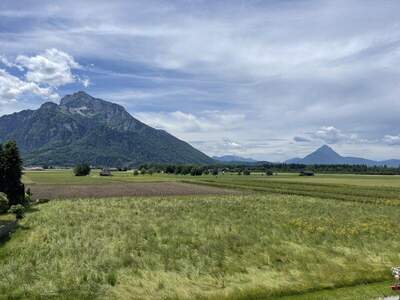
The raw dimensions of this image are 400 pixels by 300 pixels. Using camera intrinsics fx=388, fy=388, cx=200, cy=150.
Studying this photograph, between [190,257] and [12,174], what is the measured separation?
140 ft

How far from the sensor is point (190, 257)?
23156mm

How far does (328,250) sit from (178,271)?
1100 centimetres

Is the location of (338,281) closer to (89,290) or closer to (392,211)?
(89,290)

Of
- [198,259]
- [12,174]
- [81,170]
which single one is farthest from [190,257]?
[81,170]

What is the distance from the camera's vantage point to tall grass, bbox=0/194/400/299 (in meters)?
18.0

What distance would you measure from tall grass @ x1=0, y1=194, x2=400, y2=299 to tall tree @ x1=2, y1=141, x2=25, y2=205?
19.7 metres

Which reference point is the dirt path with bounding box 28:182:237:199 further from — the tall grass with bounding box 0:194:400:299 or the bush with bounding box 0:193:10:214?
the tall grass with bounding box 0:194:400:299

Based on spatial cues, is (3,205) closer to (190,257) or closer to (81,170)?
(190,257)

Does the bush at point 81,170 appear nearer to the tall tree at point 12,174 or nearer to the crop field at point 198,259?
the tall tree at point 12,174

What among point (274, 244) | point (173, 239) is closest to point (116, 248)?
point (173, 239)

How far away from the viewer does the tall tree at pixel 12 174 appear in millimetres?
54875

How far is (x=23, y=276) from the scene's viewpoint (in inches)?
749

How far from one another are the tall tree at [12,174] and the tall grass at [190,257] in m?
19.7

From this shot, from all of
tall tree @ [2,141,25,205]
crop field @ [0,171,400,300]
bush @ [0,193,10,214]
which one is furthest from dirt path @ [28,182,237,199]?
crop field @ [0,171,400,300]
